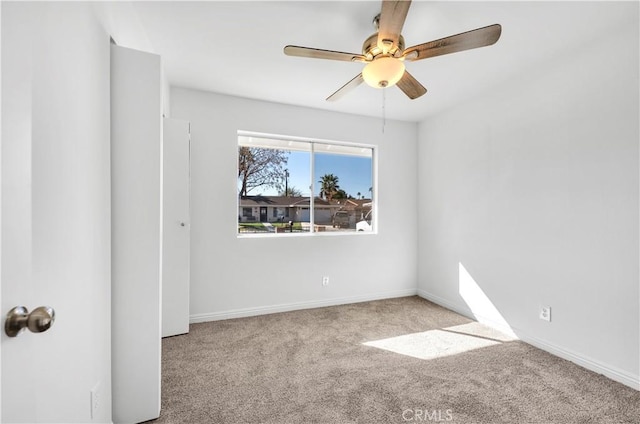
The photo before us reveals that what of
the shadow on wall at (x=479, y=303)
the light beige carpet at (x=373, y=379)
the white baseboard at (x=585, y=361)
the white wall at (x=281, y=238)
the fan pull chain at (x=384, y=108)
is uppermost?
the fan pull chain at (x=384, y=108)

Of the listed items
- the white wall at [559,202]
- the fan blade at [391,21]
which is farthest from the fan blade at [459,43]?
the white wall at [559,202]

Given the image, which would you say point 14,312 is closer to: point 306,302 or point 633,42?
point 306,302

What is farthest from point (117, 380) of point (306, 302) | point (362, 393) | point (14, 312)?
point (306, 302)

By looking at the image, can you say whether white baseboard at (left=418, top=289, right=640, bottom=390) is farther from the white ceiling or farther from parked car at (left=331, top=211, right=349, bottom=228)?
the white ceiling

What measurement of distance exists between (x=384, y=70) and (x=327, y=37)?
26.9 inches

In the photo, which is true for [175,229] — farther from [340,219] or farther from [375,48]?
[375,48]

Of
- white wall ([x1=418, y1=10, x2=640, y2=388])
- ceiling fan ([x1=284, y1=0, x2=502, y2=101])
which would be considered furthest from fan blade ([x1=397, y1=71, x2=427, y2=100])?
white wall ([x1=418, y1=10, x2=640, y2=388])

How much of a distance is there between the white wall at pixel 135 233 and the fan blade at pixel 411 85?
1.57 m

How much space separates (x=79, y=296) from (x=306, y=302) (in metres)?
2.57

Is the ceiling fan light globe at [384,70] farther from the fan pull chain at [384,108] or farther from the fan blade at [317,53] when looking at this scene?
the fan pull chain at [384,108]

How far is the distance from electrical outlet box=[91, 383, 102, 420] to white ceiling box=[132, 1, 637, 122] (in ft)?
7.16

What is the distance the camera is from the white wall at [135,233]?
1601 millimetres

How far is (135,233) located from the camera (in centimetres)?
164

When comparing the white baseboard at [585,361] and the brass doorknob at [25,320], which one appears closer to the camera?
the brass doorknob at [25,320]
